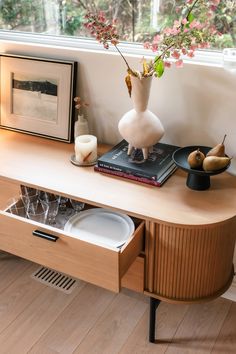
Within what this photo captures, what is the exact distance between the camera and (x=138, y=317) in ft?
5.54

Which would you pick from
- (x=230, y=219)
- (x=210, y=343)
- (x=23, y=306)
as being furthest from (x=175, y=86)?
(x=23, y=306)

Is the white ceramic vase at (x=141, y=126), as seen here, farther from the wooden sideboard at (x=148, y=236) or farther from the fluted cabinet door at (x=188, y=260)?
the fluted cabinet door at (x=188, y=260)

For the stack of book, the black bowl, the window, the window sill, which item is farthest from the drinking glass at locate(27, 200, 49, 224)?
the window

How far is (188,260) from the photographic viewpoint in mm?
1390

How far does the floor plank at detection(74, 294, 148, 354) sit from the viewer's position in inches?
61.6

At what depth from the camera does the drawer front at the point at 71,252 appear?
1.28 metres

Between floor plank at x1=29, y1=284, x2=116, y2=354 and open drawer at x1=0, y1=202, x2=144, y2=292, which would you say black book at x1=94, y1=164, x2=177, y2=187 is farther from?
floor plank at x1=29, y1=284, x2=116, y2=354

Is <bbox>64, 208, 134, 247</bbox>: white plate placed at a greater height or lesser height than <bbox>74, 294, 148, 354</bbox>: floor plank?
greater

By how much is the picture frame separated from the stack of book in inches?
11.4

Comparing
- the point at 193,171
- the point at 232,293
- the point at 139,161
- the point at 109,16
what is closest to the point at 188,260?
the point at 193,171

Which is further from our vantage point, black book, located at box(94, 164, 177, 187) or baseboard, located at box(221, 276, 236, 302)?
baseboard, located at box(221, 276, 236, 302)

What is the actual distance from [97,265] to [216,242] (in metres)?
0.39

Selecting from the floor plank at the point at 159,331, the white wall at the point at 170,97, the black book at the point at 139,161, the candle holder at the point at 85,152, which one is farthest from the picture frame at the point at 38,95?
the floor plank at the point at 159,331

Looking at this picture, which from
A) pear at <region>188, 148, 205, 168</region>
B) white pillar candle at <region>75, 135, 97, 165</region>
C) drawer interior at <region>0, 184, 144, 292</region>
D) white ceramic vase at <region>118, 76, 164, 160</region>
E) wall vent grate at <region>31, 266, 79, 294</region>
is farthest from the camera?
wall vent grate at <region>31, 266, 79, 294</region>
